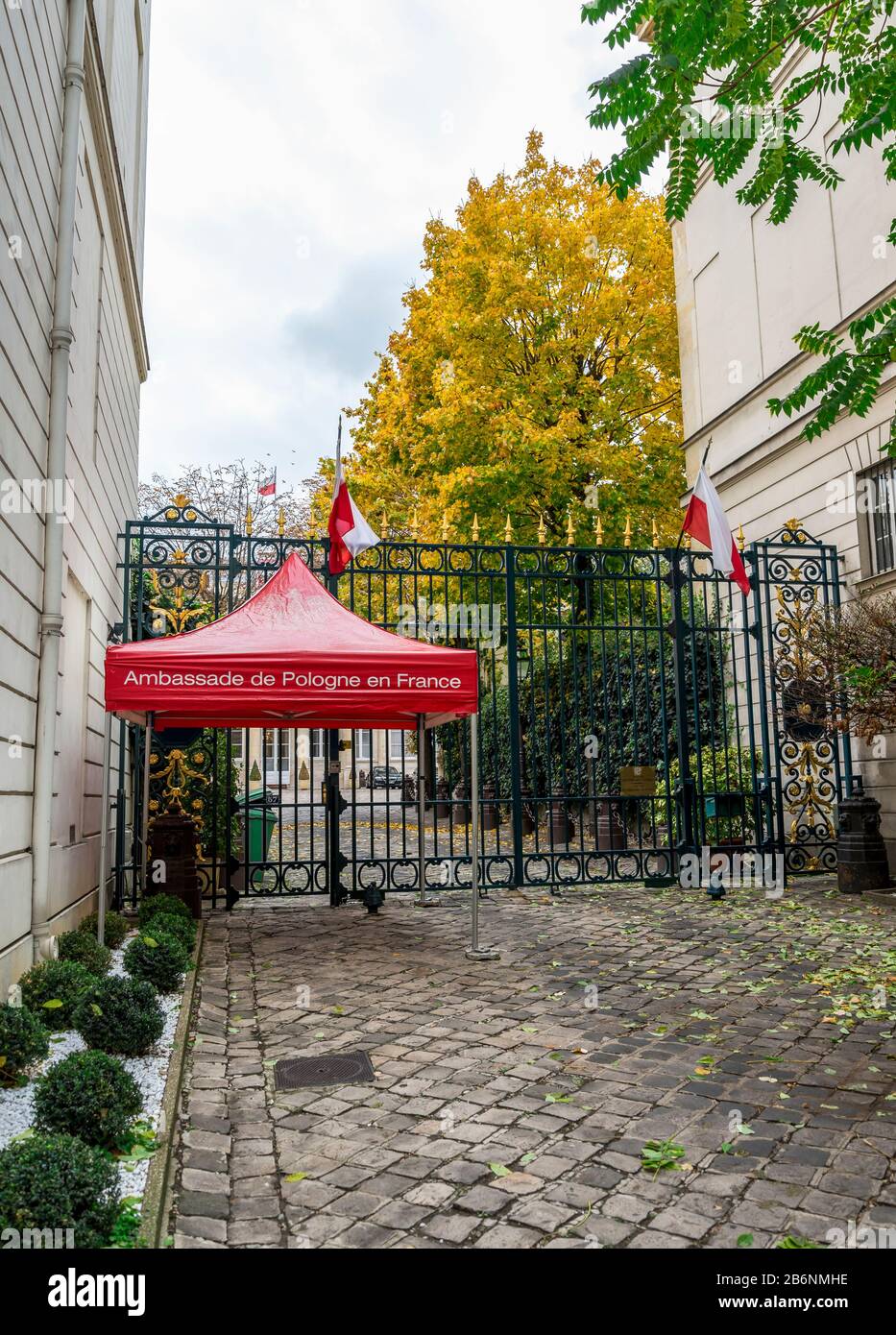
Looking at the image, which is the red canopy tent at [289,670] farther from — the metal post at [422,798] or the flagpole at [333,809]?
the flagpole at [333,809]

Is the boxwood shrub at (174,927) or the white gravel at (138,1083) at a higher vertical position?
the boxwood shrub at (174,927)

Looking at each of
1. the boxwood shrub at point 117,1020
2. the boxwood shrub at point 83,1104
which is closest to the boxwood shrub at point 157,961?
the boxwood shrub at point 117,1020

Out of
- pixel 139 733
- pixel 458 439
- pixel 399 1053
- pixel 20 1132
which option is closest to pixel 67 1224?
pixel 20 1132

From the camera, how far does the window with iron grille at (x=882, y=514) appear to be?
10.9 m

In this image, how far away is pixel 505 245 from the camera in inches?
678

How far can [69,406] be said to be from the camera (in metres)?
Result: 7.00

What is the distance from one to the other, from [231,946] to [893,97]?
7442 millimetres

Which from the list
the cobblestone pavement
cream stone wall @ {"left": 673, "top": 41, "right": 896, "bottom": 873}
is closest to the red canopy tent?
the cobblestone pavement

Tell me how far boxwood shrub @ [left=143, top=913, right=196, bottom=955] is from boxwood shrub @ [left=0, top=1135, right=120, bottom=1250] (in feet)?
12.8

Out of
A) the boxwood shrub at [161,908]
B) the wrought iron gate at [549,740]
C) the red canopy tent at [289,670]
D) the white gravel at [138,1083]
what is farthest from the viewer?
the wrought iron gate at [549,740]

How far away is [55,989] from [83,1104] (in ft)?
5.52

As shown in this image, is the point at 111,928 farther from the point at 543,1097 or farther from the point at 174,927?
the point at 543,1097

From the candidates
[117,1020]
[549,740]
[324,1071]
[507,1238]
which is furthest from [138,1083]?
[549,740]

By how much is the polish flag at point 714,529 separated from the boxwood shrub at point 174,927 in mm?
7069
